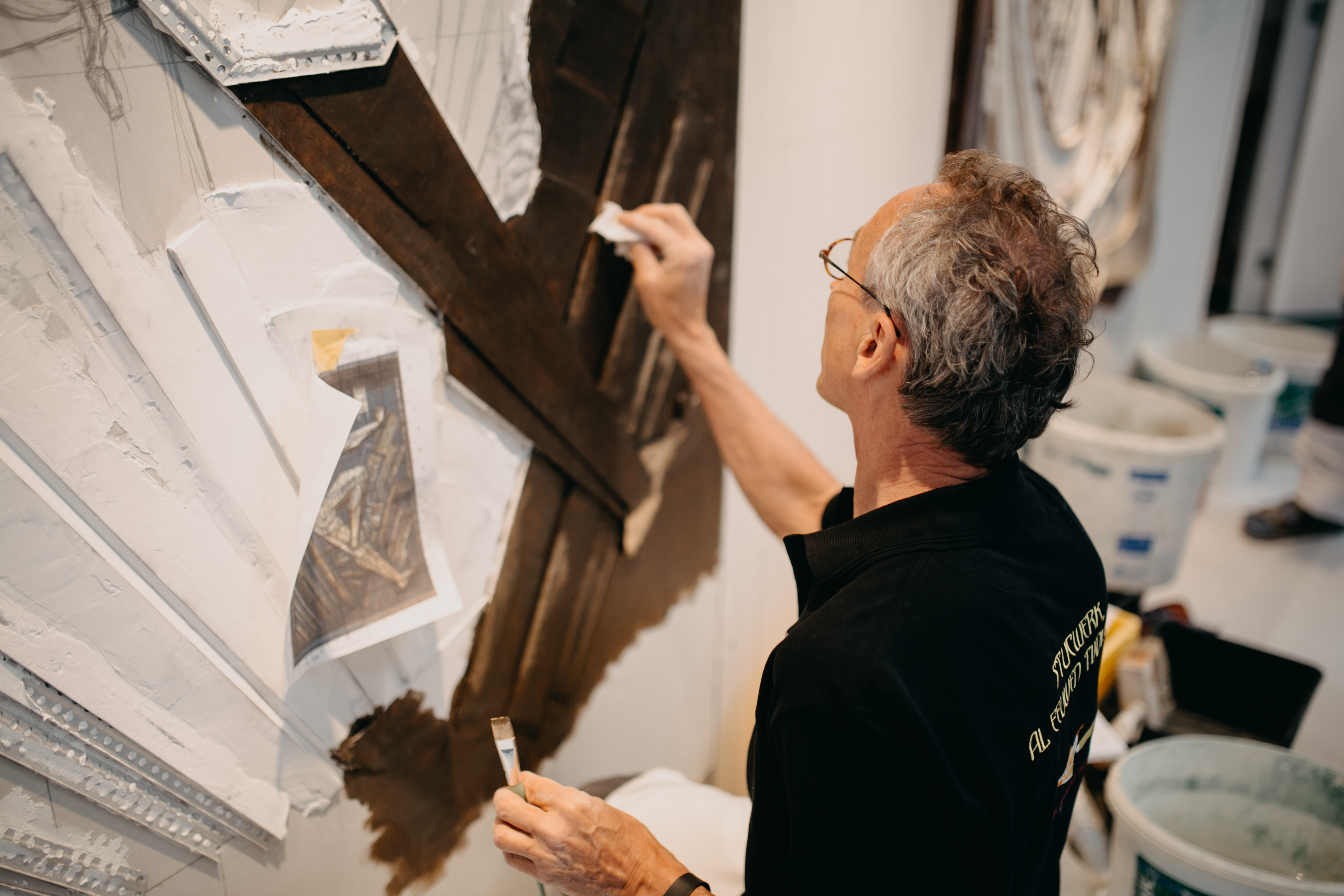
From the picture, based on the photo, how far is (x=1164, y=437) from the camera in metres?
2.67

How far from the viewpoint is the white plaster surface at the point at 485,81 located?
0.82m

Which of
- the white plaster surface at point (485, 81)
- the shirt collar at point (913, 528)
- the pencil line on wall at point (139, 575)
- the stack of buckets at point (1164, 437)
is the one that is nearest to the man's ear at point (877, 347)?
the shirt collar at point (913, 528)

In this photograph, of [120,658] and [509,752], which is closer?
[120,658]

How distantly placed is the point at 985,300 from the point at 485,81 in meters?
0.57

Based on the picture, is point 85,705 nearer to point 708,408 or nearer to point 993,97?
point 708,408

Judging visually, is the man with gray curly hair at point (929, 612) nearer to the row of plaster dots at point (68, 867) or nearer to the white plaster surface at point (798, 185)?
the row of plaster dots at point (68, 867)

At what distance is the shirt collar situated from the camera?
0.79 metres

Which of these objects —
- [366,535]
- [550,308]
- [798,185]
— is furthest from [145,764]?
[798,185]

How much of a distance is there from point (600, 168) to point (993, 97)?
4.08ft

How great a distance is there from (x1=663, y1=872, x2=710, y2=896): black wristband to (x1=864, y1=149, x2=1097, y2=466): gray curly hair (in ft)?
1.64

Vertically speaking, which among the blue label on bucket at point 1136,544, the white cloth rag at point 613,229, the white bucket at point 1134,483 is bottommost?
the blue label on bucket at point 1136,544

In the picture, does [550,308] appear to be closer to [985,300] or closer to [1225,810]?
[985,300]

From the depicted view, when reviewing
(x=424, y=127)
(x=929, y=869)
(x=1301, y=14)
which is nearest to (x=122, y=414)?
(x=424, y=127)

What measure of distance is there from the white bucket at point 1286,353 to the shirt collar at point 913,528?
324 centimetres
